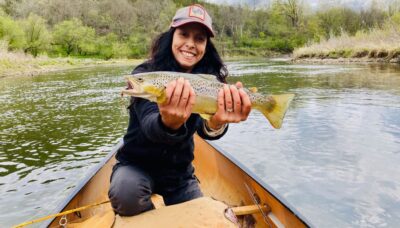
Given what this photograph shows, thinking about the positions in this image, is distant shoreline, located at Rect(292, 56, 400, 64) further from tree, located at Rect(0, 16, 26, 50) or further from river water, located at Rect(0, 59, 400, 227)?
tree, located at Rect(0, 16, 26, 50)

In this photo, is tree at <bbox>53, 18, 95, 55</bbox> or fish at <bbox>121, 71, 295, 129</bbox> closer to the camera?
fish at <bbox>121, 71, 295, 129</bbox>

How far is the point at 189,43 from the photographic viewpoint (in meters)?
2.84

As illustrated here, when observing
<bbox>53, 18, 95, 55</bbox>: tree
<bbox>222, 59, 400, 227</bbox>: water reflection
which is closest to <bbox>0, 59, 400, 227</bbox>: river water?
<bbox>222, 59, 400, 227</bbox>: water reflection

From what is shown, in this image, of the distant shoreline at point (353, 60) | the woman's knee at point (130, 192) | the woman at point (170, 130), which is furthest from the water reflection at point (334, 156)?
the distant shoreline at point (353, 60)

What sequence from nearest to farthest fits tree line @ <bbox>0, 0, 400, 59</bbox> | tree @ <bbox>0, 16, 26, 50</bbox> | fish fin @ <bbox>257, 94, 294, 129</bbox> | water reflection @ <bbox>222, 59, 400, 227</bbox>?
fish fin @ <bbox>257, 94, 294, 129</bbox> < water reflection @ <bbox>222, 59, 400, 227</bbox> < tree @ <bbox>0, 16, 26, 50</bbox> < tree line @ <bbox>0, 0, 400, 59</bbox>

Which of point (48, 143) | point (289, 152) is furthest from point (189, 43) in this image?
point (48, 143)

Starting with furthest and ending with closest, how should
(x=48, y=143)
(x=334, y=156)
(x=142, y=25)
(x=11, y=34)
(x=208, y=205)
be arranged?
1. (x=142, y=25)
2. (x=11, y=34)
3. (x=48, y=143)
4. (x=334, y=156)
5. (x=208, y=205)

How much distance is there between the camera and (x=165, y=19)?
288 ft

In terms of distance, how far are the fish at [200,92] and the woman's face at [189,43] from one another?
622 millimetres

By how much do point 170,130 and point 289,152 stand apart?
5.22 meters

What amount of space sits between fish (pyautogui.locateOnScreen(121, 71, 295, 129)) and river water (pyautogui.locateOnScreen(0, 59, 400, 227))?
2629 mm

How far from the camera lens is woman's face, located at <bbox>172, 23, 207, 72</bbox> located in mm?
2836

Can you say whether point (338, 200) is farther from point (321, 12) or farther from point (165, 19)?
point (165, 19)

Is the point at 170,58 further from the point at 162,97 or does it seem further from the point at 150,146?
the point at 162,97
